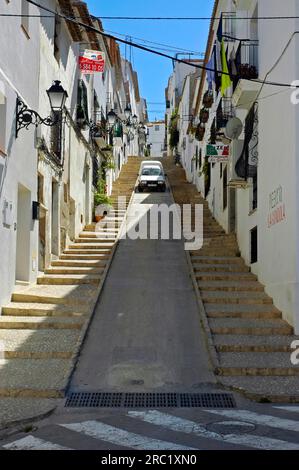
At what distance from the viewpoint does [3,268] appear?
10977mm

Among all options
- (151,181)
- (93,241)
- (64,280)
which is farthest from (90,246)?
(151,181)

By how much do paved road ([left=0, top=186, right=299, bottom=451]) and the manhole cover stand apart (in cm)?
1

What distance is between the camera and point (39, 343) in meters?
9.61

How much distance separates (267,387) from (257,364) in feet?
2.95

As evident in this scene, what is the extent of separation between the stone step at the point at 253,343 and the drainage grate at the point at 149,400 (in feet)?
5.80

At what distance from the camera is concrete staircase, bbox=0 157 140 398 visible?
8.02m

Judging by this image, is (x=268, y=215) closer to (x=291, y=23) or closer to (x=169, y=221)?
(x=291, y=23)

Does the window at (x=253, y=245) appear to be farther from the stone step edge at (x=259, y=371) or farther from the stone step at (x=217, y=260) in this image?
the stone step edge at (x=259, y=371)

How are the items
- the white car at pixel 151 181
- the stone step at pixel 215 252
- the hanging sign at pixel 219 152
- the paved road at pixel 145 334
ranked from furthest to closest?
the white car at pixel 151 181 < the hanging sign at pixel 219 152 < the stone step at pixel 215 252 < the paved road at pixel 145 334

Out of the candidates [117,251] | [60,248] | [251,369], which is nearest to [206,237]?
[117,251]

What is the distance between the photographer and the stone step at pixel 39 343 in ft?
30.0

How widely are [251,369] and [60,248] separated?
8.91m

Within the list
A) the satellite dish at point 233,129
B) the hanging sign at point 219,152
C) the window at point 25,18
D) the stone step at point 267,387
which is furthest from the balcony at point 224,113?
the stone step at point 267,387

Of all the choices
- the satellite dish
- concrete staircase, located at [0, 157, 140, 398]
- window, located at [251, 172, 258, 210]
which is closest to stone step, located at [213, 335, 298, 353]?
concrete staircase, located at [0, 157, 140, 398]
